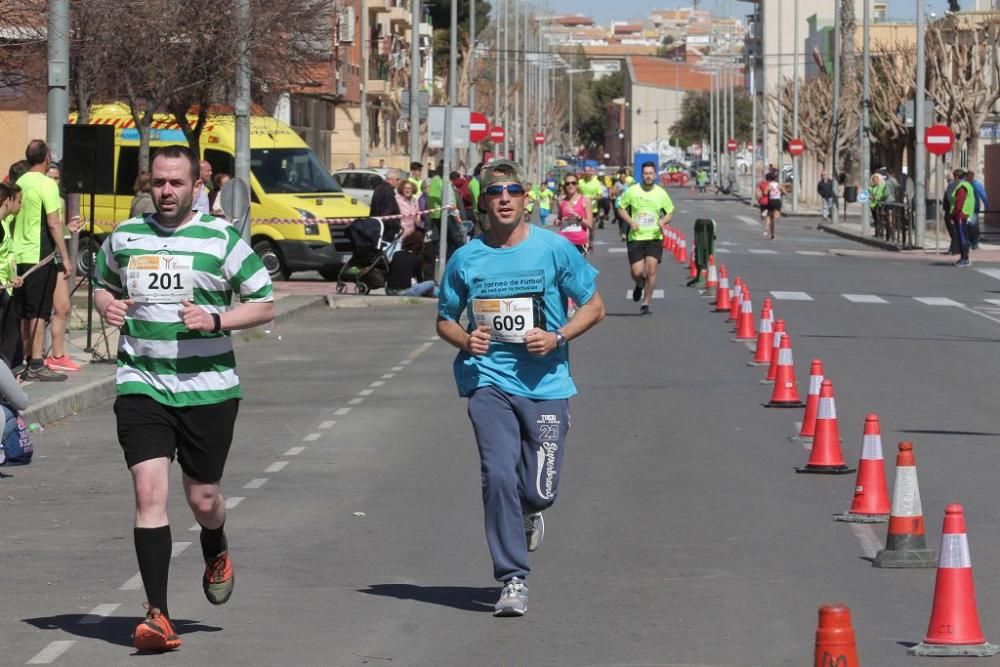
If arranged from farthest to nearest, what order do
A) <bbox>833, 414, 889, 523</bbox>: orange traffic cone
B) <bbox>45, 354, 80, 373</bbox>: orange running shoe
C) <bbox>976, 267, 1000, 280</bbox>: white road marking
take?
<bbox>976, 267, 1000, 280</bbox>: white road marking
<bbox>45, 354, 80, 373</bbox>: orange running shoe
<bbox>833, 414, 889, 523</bbox>: orange traffic cone

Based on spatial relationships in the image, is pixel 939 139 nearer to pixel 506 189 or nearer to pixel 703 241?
pixel 703 241

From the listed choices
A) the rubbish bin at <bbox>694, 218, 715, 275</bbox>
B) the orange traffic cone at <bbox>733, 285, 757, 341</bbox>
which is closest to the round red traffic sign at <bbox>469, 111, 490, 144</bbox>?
the rubbish bin at <bbox>694, 218, 715, 275</bbox>

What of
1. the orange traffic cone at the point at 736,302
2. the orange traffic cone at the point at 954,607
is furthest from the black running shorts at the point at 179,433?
the orange traffic cone at the point at 736,302

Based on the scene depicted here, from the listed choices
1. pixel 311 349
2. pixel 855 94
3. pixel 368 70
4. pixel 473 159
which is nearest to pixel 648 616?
pixel 311 349

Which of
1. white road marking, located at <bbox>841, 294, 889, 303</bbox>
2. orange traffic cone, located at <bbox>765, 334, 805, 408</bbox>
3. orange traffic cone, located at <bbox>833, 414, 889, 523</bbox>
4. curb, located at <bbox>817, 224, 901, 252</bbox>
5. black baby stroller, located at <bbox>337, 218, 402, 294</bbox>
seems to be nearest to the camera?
orange traffic cone, located at <bbox>833, 414, 889, 523</bbox>

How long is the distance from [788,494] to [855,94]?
248 ft

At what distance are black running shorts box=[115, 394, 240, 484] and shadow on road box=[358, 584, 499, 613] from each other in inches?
45.6

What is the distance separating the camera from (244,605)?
8.45 m

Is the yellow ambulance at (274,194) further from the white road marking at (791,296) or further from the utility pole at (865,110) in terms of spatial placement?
the utility pole at (865,110)

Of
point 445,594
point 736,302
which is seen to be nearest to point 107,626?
point 445,594

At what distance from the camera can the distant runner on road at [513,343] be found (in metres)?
8.23

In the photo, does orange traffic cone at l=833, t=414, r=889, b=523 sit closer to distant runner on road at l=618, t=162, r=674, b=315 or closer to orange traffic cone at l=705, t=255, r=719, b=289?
distant runner on road at l=618, t=162, r=674, b=315

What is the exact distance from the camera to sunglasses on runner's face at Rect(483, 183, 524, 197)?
828 cm

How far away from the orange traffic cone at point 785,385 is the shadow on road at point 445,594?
24.5 feet
